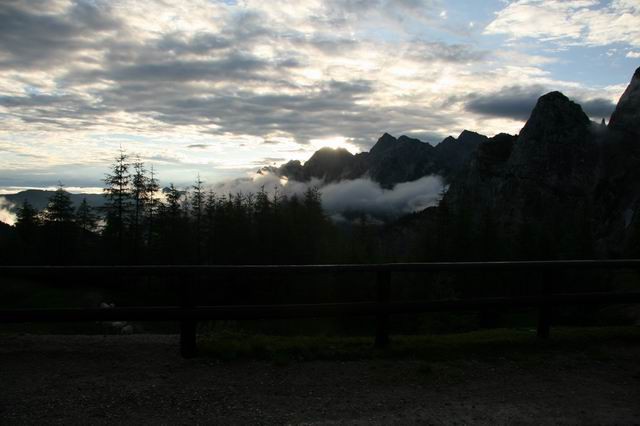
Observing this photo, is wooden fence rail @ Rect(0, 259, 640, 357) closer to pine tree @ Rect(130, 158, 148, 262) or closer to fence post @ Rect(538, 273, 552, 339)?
fence post @ Rect(538, 273, 552, 339)

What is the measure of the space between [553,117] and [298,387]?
164986 millimetres

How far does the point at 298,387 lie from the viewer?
21.5 feet

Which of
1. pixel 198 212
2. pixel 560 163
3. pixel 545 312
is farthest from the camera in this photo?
pixel 560 163

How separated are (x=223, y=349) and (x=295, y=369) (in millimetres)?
1311

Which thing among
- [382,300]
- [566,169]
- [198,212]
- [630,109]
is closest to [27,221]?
[198,212]

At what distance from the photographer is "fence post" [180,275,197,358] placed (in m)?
7.57

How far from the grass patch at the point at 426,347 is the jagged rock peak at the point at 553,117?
15735cm

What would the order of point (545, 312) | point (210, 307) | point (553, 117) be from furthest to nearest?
1. point (553, 117)
2. point (545, 312)
3. point (210, 307)

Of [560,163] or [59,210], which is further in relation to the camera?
[560,163]

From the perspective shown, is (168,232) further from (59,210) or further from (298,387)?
(298,387)

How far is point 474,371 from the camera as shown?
7.28 m

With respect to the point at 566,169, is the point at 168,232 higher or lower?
lower

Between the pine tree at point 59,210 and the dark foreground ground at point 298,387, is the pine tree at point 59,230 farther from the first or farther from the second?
the dark foreground ground at point 298,387

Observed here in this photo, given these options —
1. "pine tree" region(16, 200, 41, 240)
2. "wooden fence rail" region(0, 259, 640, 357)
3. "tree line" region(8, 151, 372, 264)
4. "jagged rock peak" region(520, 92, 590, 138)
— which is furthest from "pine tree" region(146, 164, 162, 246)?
"jagged rock peak" region(520, 92, 590, 138)
